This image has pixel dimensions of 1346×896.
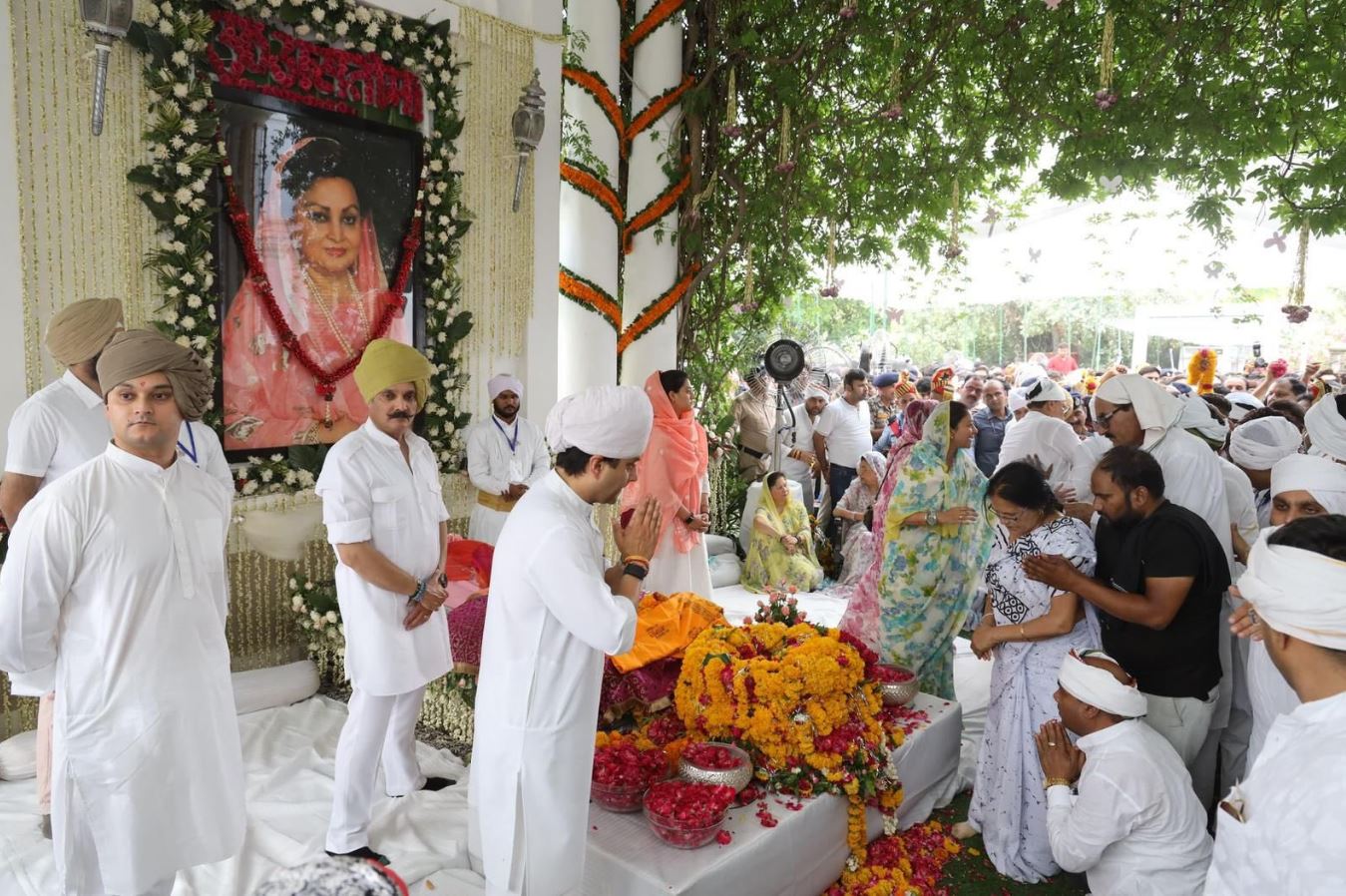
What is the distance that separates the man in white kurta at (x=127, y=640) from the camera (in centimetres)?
217

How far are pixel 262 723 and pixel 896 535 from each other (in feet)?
11.0

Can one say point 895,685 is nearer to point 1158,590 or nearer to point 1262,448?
point 1158,590

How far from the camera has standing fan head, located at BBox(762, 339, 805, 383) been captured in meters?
7.32

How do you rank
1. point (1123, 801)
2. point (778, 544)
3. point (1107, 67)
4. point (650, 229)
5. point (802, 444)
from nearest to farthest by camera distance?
point (1123, 801), point (1107, 67), point (778, 544), point (650, 229), point (802, 444)

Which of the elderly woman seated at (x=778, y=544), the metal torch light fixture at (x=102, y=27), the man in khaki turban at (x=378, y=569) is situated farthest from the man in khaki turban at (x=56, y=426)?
the elderly woman seated at (x=778, y=544)

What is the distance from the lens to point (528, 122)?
5.95 metres

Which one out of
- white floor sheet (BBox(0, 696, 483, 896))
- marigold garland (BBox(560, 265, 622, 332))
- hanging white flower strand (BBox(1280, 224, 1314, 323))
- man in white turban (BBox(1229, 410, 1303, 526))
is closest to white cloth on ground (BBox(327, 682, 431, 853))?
white floor sheet (BBox(0, 696, 483, 896))

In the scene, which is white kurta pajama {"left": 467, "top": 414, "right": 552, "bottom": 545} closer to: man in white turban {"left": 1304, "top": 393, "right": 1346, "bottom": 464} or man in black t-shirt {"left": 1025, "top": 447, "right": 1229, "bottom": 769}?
man in black t-shirt {"left": 1025, "top": 447, "right": 1229, "bottom": 769}

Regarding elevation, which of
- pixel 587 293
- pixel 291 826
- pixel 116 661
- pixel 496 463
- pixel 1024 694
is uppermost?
pixel 587 293

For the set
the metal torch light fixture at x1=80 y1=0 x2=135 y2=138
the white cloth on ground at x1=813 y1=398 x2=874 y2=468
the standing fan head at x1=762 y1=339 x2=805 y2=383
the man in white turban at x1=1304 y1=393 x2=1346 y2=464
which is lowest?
the white cloth on ground at x1=813 y1=398 x2=874 y2=468

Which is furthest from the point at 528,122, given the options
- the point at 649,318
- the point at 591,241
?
the point at 649,318

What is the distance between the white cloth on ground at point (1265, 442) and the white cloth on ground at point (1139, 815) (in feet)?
7.78

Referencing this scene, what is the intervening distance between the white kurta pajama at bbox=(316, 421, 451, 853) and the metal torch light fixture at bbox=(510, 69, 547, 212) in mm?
3418

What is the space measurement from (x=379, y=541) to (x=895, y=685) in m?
2.24
